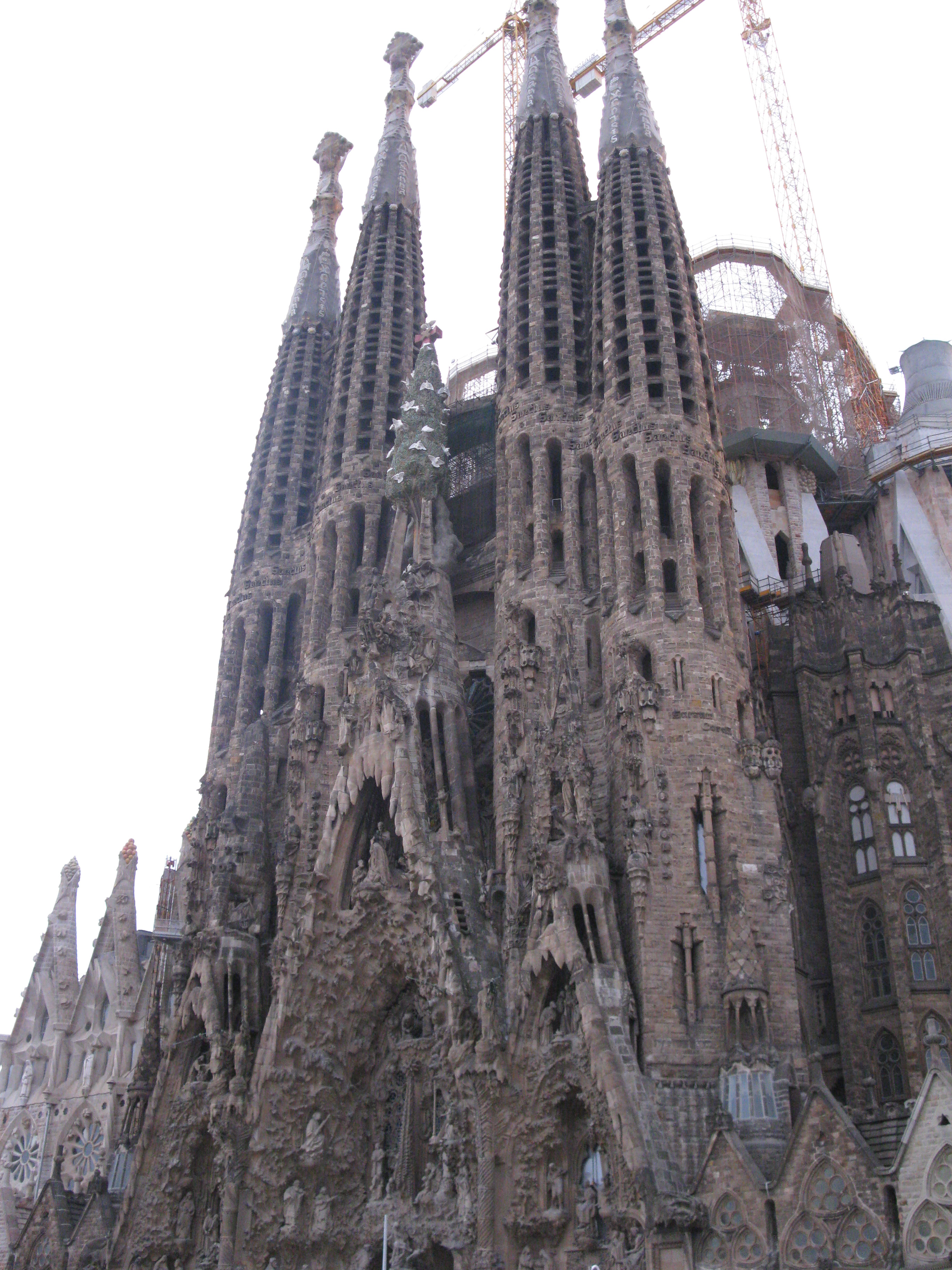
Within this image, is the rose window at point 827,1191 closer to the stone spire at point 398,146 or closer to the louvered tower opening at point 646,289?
the louvered tower opening at point 646,289

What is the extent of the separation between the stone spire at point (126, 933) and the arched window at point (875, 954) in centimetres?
2400

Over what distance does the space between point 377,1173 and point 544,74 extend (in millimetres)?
38643

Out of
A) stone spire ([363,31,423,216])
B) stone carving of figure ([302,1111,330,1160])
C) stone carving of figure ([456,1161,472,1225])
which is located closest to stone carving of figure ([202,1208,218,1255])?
stone carving of figure ([302,1111,330,1160])

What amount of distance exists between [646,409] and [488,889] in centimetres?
1353

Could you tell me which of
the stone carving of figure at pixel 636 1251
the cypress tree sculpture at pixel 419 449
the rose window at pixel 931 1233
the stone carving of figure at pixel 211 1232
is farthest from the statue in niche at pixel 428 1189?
the cypress tree sculpture at pixel 419 449

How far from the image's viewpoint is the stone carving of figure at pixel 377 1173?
30.7 meters

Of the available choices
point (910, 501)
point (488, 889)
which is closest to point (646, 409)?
point (910, 501)

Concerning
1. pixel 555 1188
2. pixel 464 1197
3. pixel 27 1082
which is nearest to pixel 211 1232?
pixel 464 1197

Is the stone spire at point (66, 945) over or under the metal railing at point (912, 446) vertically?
under

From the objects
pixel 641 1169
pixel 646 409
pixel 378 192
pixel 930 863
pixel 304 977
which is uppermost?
pixel 378 192

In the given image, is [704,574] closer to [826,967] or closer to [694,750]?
[694,750]

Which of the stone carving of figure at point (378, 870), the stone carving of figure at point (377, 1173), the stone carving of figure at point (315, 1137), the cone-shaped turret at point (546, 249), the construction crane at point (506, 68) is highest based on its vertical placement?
the construction crane at point (506, 68)

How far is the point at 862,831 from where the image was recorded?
1288 inches

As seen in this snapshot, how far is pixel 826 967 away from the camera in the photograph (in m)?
31.8
